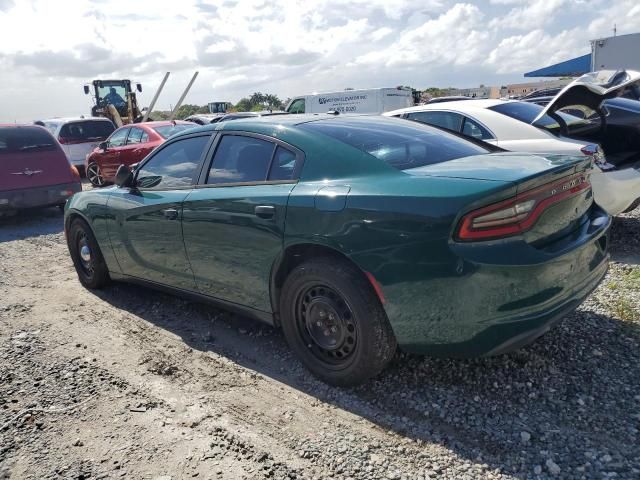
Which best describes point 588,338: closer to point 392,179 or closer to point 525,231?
point 525,231

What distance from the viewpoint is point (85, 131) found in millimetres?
14359

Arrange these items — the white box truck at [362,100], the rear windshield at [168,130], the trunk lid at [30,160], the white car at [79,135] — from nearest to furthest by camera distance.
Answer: the trunk lid at [30,160], the rear windshield at [168,130], the white car at [79,135], the white box truck at [362,100]

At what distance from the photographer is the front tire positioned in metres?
2.83

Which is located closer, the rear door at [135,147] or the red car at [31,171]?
the red car at [31,171]

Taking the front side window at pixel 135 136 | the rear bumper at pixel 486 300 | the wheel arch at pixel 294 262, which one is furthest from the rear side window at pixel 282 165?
the front side window at pixel 135 136

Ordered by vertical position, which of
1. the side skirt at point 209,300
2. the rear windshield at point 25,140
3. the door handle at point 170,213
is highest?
the rear windshield at point 25,140

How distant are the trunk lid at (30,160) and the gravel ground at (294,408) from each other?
5.37m

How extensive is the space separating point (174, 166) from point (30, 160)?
6141 mm

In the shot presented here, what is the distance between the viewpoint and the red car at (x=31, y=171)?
8.60m

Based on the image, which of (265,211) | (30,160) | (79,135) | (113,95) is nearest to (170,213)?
(265,211)

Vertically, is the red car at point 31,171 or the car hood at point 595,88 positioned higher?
the car hood at point 595,88

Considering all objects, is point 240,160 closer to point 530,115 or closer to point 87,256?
point 87,256

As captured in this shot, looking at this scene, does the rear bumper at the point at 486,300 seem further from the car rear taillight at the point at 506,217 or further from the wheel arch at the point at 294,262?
the wheel arch at the point at 294,262

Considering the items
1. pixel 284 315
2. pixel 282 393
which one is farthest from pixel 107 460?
pixel 284 315
